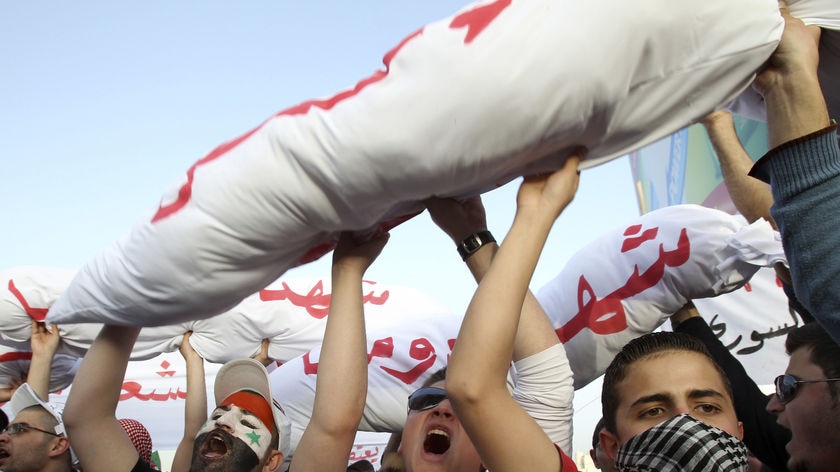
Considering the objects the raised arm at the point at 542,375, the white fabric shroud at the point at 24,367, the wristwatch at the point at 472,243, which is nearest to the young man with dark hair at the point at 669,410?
the raised arm at the point at 542,375

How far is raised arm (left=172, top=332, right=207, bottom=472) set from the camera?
216 cm

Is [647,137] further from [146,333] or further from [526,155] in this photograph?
[146,333]

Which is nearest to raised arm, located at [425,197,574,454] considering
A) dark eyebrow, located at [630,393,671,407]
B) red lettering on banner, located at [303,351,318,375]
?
dark eyebrow, located at [630,393,671,407]

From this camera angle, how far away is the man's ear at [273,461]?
1927mm

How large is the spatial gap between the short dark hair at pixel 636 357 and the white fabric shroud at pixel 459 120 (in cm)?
46

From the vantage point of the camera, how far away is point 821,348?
1.53 meters

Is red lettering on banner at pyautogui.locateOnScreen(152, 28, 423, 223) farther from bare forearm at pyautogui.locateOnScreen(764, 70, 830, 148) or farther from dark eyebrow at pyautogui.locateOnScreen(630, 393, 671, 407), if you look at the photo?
dark eyebrow at pyautogui.locateOnScreen(630, 393, 671, 407)

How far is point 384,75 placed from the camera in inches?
43.4

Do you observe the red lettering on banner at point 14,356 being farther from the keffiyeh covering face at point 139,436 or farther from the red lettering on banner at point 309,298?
the red lettering on banner at point 309,298

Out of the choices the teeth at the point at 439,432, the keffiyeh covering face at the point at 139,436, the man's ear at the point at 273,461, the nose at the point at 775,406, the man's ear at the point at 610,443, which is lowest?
the keffiyeh covering face at the point at 139,436

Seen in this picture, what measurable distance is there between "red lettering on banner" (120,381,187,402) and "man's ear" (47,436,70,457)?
95.3 inches

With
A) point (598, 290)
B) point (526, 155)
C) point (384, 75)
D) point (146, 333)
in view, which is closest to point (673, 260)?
point (598, 290)

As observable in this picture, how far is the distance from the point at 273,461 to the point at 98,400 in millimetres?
469

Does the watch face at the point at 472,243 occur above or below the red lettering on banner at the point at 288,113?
below
